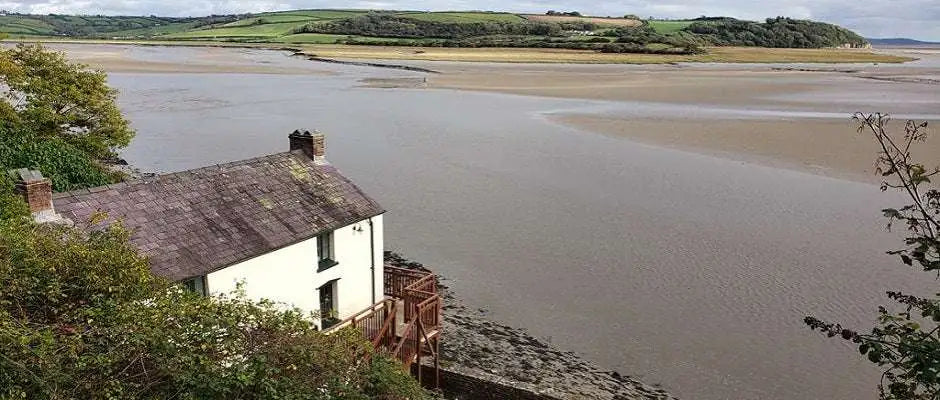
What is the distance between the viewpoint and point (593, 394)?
603 inches

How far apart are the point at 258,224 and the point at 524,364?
21.6 ft

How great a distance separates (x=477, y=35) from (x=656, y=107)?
105161 millimetres

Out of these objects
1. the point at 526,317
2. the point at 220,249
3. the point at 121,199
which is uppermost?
the point at 121,199

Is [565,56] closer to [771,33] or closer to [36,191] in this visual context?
[771,33]

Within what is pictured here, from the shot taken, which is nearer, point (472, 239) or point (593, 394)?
point (593, 394)

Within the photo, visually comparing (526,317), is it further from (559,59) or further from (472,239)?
(559,59)

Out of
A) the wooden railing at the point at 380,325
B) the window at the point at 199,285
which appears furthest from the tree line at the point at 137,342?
the wooden railing at the point at 380,325

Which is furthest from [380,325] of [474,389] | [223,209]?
[223,209]

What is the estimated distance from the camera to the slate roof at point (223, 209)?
1282 cm

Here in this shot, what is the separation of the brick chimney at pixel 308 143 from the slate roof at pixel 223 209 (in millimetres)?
164

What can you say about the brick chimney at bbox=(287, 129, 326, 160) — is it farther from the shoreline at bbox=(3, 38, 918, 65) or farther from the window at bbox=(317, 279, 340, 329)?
the shoreline at bbox=(3, 38, 918, 65)

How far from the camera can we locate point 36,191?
11852 mm

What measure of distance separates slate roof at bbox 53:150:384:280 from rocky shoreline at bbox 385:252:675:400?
150 inches

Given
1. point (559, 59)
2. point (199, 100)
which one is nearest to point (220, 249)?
point (199, 100)
